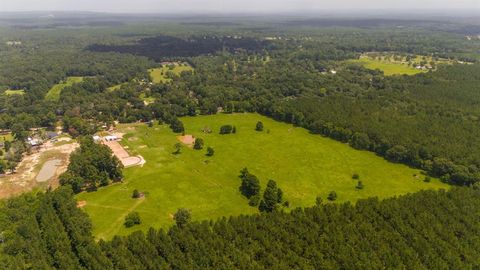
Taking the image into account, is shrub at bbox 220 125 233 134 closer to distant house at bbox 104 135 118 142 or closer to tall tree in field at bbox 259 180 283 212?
distant house at bbox 104 135 118 142

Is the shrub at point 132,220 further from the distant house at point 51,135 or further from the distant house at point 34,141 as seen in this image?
the distant house at point 51,135

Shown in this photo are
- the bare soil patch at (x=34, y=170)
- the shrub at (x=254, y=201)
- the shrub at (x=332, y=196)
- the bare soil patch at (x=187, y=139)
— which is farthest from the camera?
the bare soil patch at (x=187, y=139)

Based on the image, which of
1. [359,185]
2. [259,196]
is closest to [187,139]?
[259,196]

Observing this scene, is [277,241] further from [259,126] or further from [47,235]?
[259,126]

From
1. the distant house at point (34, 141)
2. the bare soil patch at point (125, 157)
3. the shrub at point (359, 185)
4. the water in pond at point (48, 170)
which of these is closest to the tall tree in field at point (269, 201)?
the shrub at point (359, 185)

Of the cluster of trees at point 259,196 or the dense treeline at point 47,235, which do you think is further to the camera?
the cluster of trees at point 259,196

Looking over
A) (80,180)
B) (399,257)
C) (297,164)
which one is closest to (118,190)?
(80,180)

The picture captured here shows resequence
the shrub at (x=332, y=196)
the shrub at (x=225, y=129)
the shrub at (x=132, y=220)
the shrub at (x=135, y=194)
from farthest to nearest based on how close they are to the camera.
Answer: the shrub at (x=225, y=129), the shrub at (x=332, y=196), the shrub at (x=135, y=194), the shrub at (x=132, y=220)
